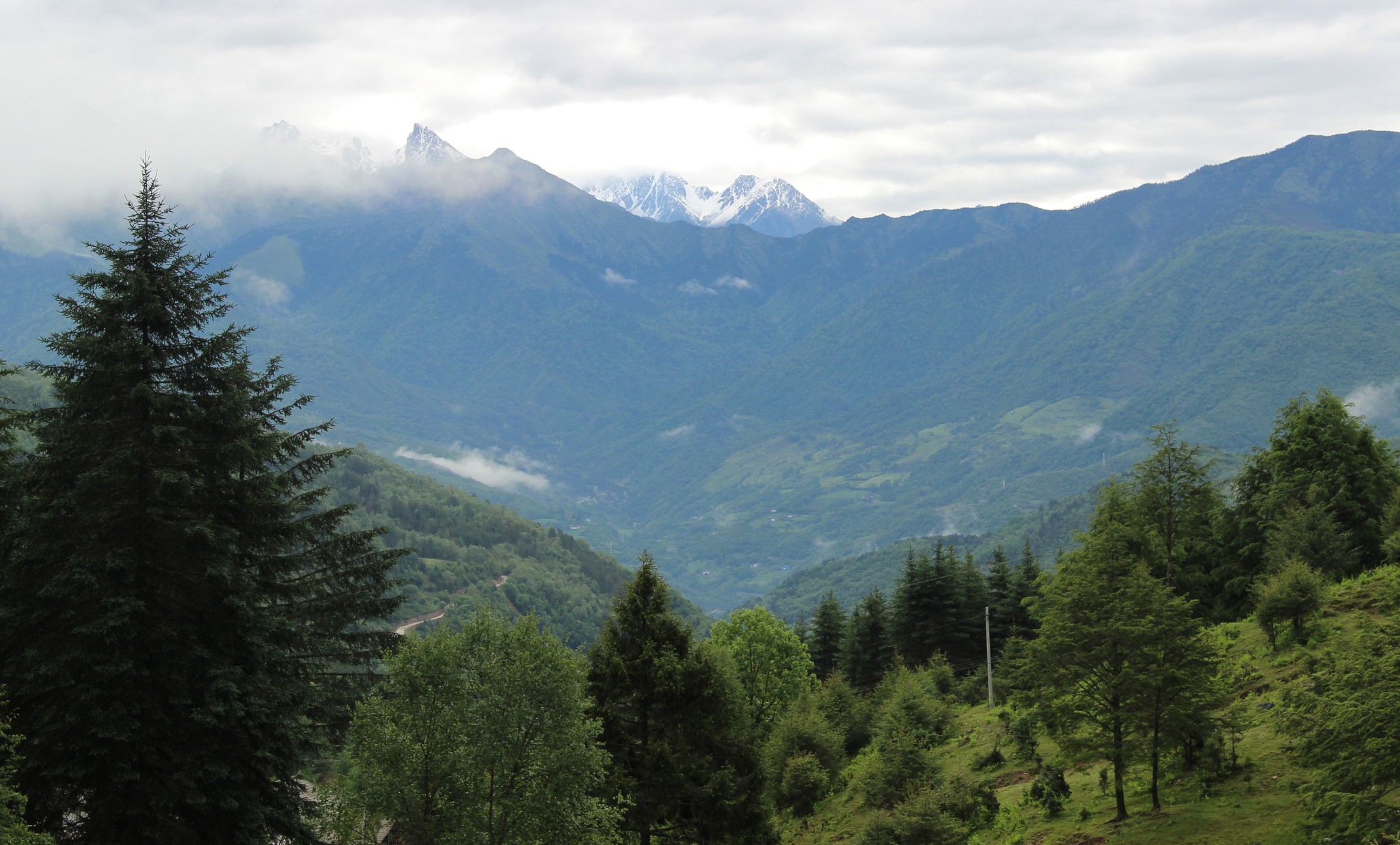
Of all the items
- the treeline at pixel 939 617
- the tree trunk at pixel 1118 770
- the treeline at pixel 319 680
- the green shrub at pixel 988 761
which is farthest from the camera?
the treeline at pixel 939 617

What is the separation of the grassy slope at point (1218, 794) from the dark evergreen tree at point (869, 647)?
2663 cm

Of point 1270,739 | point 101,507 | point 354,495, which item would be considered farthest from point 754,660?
point 354,495

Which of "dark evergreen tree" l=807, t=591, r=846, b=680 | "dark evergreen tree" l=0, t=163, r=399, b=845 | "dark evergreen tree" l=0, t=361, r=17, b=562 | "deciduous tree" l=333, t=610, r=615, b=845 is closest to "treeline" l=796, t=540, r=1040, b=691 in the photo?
"dark evergreen tree" l=807, t=591, r=846, b=680

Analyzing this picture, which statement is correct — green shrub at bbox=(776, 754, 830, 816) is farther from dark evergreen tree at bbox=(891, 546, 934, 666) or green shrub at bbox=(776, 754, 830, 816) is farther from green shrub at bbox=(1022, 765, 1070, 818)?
dark evergreen tree at bbox=(891, 546, 934, 666)

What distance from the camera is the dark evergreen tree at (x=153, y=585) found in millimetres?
18703

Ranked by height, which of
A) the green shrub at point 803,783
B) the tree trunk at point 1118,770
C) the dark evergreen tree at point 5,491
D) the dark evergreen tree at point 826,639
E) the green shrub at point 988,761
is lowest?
the green shrub at point 803,783

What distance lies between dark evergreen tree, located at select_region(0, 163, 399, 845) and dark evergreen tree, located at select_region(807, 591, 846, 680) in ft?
179

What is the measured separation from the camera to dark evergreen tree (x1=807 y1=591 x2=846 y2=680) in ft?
242

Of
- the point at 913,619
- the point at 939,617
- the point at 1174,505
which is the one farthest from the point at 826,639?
the point at 1174,505

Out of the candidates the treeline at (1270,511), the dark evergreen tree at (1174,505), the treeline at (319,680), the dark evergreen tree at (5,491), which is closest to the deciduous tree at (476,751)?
the treeline at (319,680)

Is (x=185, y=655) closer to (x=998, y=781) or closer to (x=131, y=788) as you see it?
(x=131, y=788)

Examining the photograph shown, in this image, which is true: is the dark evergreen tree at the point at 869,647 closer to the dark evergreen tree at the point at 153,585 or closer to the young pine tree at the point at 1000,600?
the young pine tree at the point at 1000,600

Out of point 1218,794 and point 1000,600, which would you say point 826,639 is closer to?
point 1000,600

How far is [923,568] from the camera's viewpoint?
68.0 meters
